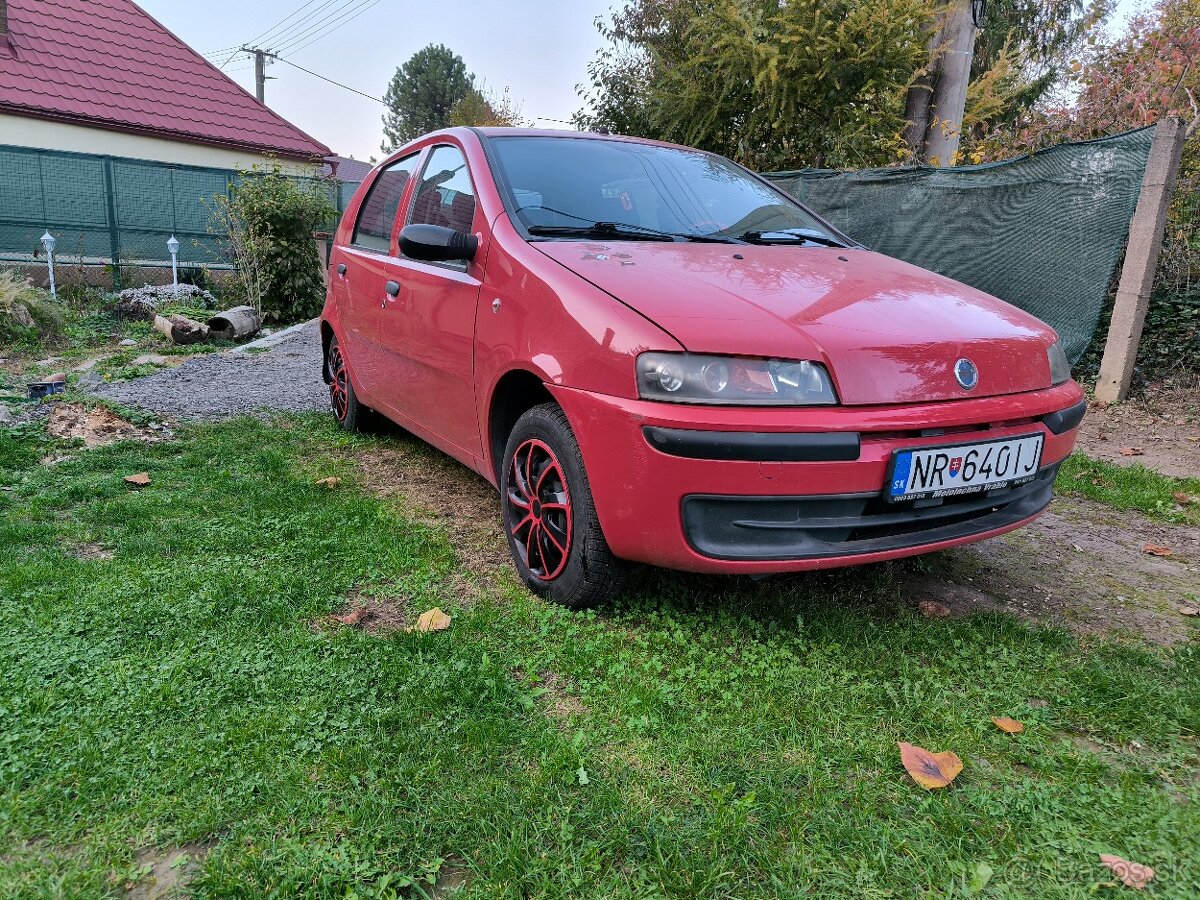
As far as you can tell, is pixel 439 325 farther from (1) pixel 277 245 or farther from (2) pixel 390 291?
(1) pixel 277 245

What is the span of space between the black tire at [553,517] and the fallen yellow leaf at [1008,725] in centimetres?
110

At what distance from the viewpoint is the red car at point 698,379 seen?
6.98ft

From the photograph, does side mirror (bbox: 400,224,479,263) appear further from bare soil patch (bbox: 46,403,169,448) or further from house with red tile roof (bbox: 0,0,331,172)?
house with red tile roof (bbox: 0,0,331,172)

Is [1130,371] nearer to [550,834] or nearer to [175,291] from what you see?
[550,834]

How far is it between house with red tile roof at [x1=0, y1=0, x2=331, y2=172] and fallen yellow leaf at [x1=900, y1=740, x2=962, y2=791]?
17.4 meters

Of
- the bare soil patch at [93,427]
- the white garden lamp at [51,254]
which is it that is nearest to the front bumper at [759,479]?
the bare soil patch at [93,427]

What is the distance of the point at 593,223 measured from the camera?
9.61ft

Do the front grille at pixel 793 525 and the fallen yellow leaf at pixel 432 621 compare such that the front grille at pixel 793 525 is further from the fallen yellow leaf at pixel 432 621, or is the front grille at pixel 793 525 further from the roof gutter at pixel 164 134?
the roof gutter at pixel 164 134

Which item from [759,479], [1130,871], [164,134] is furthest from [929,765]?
[164,134]

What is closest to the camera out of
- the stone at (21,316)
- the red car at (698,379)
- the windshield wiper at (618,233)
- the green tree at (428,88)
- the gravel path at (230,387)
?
the red car at (698,379)

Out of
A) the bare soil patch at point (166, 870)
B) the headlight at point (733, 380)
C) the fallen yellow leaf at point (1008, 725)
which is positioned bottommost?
the bare soil patch at point (166, 870)

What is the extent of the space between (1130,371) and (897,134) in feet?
15.9

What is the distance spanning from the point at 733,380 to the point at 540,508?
0.86 m

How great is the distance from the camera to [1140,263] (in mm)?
5578
